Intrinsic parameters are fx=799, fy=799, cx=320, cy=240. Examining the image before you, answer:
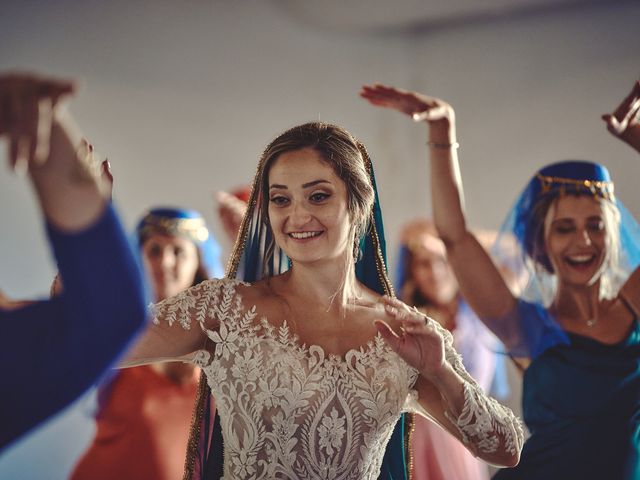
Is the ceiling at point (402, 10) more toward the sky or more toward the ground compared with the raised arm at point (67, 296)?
more toward the sky

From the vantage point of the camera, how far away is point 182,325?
1.76m

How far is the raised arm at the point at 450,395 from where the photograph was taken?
5.45ft

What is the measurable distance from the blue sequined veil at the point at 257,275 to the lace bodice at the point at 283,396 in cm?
9

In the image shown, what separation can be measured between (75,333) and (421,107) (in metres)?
1.54

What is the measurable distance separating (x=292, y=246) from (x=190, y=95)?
3.10 metres

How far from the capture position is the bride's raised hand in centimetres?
229

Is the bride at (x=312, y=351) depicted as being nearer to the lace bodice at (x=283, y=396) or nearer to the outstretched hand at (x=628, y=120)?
the lace bodice at (x=283, y=396)

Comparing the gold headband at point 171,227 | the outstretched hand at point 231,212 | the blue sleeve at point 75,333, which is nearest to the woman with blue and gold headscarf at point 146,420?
the gold headband at point 171,227

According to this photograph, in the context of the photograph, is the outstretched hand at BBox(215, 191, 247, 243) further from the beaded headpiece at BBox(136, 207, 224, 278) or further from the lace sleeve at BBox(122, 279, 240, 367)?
the lace sleeve at BBox(122, 279, 240, 367)

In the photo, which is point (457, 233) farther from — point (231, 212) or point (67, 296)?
point (67, 296)

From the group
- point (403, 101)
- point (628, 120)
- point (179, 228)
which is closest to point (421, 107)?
point (403, 101)

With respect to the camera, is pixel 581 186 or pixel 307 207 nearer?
pixel 307 207

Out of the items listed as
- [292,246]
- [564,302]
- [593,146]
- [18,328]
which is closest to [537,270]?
[564,302]

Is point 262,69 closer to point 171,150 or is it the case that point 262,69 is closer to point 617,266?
point 171,150
